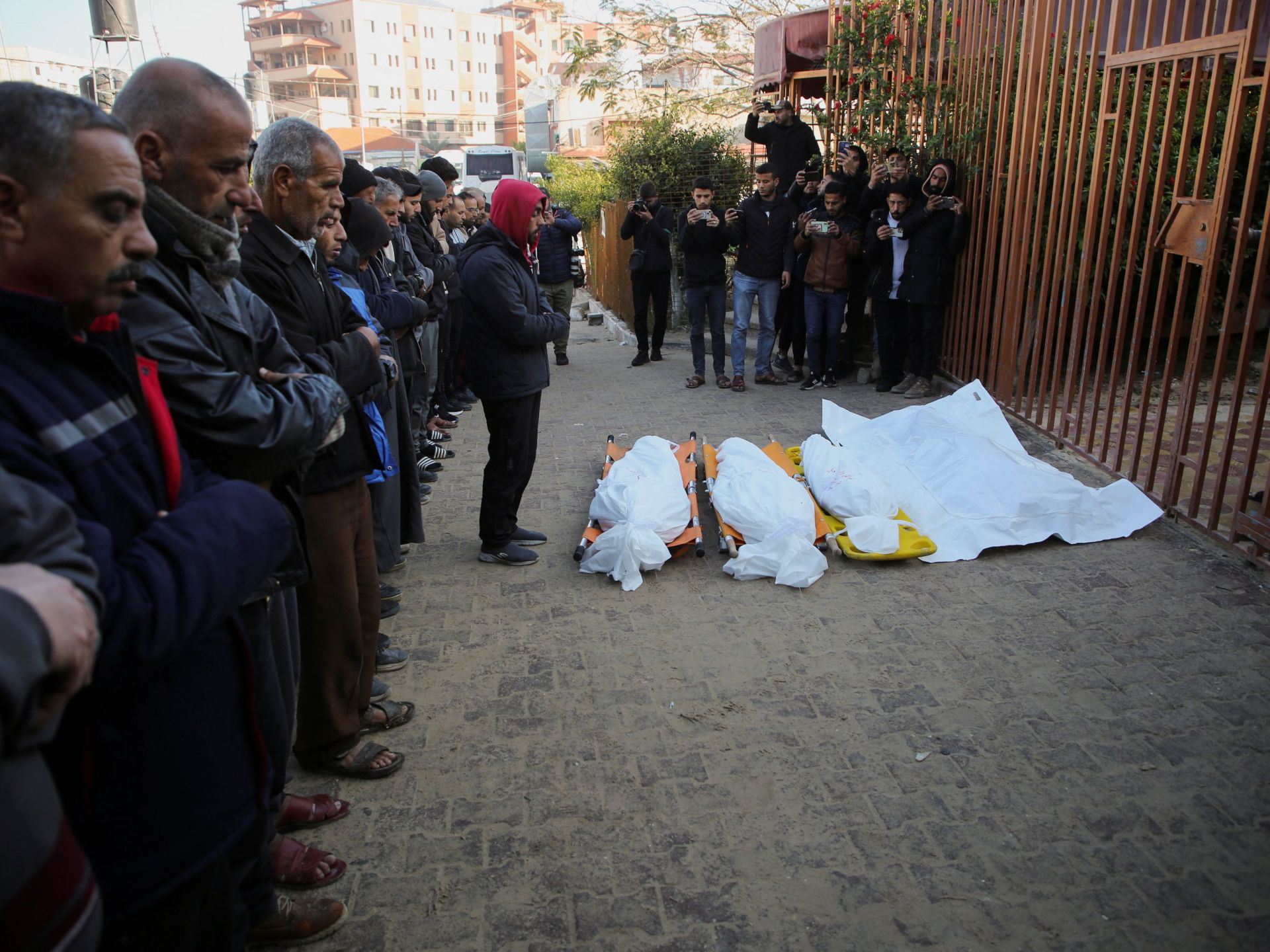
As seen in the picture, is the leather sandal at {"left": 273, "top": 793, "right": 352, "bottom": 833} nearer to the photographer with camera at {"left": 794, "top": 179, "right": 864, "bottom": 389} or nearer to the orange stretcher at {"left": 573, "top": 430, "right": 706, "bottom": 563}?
the orange stretcher at {"left": 573, "top": 430, "right": 706, "bottom": 563}

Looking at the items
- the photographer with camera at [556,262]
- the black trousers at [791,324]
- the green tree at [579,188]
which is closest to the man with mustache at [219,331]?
the black trousers at [791,324]

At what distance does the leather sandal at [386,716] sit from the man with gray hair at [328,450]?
15cm

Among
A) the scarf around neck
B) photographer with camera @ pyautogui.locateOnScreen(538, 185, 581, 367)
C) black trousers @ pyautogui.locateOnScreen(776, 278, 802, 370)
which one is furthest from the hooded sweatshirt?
photographer with camera @ pyautogui.locateOnScreen(538, 185, 581, 367)

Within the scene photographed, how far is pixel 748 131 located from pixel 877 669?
7.69 m

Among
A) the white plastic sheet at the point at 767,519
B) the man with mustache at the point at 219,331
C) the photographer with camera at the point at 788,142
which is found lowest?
the white plastic sheet at the point at 767,519

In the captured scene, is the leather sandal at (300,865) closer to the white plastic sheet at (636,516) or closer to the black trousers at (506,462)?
the white plastic sheet at (636,516)

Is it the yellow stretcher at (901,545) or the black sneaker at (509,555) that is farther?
the black sneaker at (509,555)

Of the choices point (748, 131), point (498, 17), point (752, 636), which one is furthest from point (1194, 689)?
point (498, 17)

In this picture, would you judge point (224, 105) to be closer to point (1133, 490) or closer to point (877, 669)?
point (877, 669)

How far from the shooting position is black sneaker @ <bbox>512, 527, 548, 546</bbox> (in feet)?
16.5

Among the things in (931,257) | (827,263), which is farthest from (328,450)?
(827,263)

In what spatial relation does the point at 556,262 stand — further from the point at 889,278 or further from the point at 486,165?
the point at 486,165

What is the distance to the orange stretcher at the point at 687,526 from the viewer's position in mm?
4762

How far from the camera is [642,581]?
4.55m
